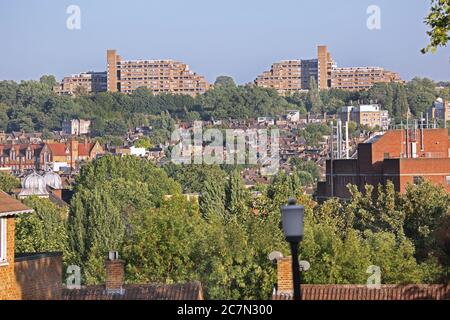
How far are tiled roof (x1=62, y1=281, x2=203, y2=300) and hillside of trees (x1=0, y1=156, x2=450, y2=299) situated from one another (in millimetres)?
4458

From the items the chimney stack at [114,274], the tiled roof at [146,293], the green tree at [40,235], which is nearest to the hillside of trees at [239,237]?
the green tree at [40,235]

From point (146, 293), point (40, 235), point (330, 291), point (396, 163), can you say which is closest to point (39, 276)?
point (146, 293)

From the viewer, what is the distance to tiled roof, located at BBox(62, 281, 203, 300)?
26.9 metres

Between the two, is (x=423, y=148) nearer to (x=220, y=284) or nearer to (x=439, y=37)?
(x=220, y=284)

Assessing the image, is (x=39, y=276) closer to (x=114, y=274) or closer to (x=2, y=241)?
(x=2, y=241)

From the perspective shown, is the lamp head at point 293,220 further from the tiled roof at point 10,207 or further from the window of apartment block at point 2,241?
the tiled roof at point 10,207

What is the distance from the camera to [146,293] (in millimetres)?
27797

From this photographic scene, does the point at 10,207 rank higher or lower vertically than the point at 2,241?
higher

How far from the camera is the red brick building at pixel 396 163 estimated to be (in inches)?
3666

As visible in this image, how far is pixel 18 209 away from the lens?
2334 centimetres

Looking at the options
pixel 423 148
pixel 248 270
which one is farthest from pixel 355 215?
pixel 248 270

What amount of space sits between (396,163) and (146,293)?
217ft

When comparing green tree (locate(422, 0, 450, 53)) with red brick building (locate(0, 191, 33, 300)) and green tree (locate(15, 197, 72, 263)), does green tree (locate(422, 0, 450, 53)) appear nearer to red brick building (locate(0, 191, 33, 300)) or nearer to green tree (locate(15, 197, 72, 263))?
red brick building (locate(0, 191, 33, 300))

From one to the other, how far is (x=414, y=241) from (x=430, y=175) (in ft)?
101
